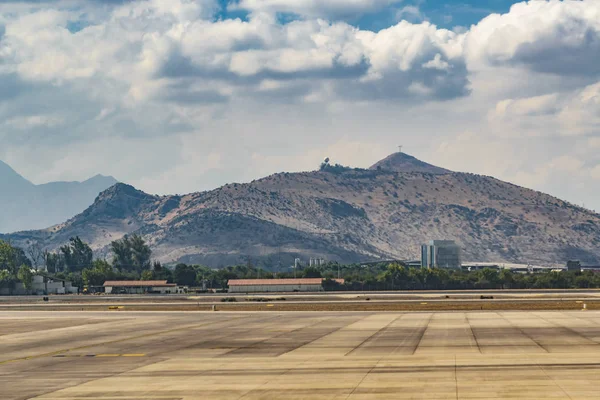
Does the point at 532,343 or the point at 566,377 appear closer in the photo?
the point at 566,377

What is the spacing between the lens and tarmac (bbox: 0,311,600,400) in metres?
37.0

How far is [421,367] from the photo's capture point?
1716 inches

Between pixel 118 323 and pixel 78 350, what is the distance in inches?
1167

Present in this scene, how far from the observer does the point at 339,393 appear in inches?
1421

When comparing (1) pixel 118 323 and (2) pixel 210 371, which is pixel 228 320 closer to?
(1) pixel 118 323

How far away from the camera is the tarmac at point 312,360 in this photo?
121 ft

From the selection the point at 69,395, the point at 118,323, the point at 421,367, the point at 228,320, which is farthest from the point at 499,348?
the point at 118,323

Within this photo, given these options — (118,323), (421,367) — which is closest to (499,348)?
(421,367)

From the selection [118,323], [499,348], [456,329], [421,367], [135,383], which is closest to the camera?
[135,383]

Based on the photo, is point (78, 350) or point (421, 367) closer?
point (421, 367)

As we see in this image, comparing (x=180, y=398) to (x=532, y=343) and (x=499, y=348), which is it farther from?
(x=532, y=343)

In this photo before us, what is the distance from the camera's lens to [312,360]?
4825cm

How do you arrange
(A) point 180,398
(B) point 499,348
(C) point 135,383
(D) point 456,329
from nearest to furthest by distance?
(A) point 180,398 < (C) point 135,383 < (B) point 499,348 < (D) point 456,329

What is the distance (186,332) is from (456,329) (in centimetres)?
2349
